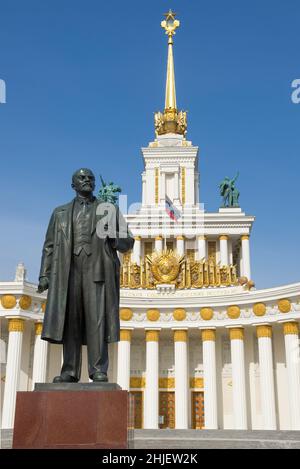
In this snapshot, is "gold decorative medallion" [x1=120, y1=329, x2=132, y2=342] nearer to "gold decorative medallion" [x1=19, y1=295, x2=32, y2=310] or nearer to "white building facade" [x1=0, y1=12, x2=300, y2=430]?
"white building facade" [x1=0, y1=12, x2=300, y2=430]

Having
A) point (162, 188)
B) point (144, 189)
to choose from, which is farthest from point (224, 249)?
point (144, 189)

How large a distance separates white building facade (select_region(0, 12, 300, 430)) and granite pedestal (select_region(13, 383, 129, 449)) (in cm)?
2261

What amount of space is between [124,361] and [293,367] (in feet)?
30.6

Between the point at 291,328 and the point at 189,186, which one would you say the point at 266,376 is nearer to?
the point at 291,328

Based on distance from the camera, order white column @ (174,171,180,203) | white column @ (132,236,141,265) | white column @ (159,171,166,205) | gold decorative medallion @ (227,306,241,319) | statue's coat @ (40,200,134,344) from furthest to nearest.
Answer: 1. white column @ (159,171,166,205)
2. white column @ (174,171,180,203)
3. white column @ (132,236,141,265)
4. gold decorative medallion @ (227,306,241,319)
5. statue's coat @ (40,200,134,344)

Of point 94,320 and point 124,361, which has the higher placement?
point 124,361

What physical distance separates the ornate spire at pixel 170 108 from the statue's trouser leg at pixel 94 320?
41.0m

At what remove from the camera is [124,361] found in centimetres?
2966

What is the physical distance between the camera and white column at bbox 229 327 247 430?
27984 mm

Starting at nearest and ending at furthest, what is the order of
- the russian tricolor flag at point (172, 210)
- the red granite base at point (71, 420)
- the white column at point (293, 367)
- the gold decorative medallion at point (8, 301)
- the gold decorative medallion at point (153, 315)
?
the red granite base at point (71, 420) < the white column at point (293, 367) < the gold decorative medallion at point (8, 301) < the gold decorative medallion at point (153, 315) < the russian tricolor flag at point (172, 210)

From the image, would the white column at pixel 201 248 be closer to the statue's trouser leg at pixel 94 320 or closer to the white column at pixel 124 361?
the white column at pixel 124 361

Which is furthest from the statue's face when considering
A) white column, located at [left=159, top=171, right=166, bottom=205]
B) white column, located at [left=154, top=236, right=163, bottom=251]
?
white column, located at [left=159, top=171, right=166, bottom=205]

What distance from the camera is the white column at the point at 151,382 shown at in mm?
28969

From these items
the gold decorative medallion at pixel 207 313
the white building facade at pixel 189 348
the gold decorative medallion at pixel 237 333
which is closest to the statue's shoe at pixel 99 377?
the white building facade at pixel 189 348
